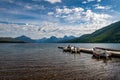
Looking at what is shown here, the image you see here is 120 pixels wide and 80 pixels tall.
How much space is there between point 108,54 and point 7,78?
4470 centimetres

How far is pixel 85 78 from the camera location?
2984 centimetres

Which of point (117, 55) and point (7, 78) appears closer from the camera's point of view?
point (7, 78)

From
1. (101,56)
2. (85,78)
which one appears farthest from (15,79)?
(101,56)

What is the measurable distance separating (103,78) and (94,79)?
1.90 meters

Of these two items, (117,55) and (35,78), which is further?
(117,55)

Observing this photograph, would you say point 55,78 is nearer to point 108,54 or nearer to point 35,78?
point 35,78

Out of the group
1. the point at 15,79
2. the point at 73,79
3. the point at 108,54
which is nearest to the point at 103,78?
the point at 73,79

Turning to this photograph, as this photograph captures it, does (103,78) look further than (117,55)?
No

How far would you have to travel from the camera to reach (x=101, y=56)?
65.6 m

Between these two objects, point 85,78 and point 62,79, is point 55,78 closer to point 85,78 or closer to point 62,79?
point 62,79

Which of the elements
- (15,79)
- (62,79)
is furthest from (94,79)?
(15,79)

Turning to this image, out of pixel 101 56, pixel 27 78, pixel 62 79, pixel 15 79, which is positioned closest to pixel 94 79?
pixel 62 79

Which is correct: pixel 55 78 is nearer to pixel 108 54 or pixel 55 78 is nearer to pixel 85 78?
pixel 85 78

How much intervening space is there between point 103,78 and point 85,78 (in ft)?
10.3
